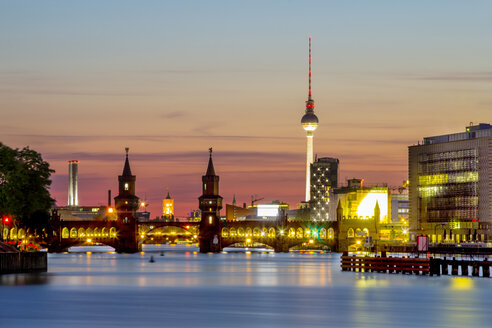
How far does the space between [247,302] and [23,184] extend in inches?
2689

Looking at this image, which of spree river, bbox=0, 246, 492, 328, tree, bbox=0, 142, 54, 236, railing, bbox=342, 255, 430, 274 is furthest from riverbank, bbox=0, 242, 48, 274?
railing, bbox=342, 255, 430, 274

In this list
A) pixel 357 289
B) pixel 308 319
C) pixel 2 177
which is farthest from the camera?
pixel 2 177

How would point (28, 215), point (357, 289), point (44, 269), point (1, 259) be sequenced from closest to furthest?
1. point (357, 289)
2. point (1, 259)
3. point (44, 269)
4. point (28, 215)

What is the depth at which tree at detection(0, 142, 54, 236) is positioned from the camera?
458 feet

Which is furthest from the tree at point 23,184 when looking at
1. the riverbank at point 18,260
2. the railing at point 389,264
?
the railing at point 389,264

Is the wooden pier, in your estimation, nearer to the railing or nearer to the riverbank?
the railing

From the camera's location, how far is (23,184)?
149 m

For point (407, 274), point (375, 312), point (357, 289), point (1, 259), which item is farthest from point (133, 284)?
point (375, 312)

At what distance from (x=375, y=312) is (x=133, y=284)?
46.9 metres

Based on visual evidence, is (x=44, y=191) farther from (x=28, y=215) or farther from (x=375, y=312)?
(x=375, y=312)

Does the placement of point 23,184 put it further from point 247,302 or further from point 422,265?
point 247,302

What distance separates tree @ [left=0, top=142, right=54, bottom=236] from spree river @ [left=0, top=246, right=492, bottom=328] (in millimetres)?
19203

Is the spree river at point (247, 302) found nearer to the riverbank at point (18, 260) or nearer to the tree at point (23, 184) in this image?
the riverbank at point (18, 260)

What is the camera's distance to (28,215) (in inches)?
6245
